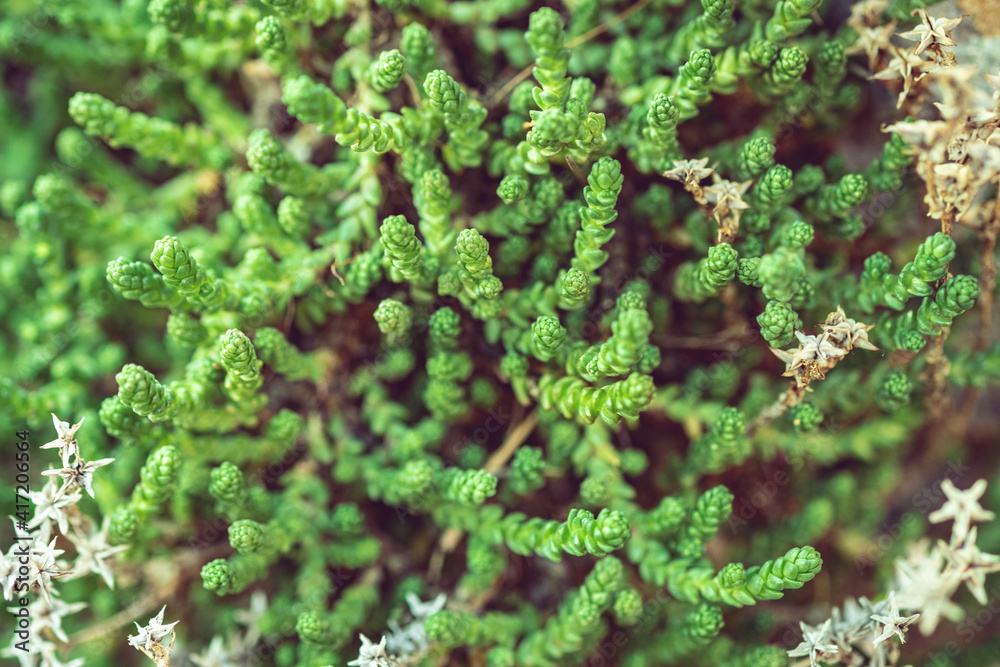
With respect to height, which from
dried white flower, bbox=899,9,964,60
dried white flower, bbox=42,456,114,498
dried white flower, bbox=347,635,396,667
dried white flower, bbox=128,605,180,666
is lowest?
dried white flower, bbox=347,635,396,667

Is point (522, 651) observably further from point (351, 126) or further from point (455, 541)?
point (351, 126)

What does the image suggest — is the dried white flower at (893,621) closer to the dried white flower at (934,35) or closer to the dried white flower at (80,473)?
the dried white flower at (934,35)

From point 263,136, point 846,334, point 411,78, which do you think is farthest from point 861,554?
point 263,136

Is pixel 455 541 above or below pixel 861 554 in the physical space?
above

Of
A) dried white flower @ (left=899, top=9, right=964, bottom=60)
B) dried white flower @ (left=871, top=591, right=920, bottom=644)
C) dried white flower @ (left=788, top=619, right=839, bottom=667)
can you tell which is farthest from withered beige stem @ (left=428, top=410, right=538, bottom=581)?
dried white flower @ (left=899, top=9, right=964, bottom=60)

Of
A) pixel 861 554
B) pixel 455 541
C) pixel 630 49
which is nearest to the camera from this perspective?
pixel 630 49

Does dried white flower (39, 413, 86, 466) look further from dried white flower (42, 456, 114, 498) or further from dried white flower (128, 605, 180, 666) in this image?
dried white flower (128, 605, 180, 666)

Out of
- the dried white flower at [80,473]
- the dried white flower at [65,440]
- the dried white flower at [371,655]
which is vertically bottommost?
the dried white flower at [371,655]

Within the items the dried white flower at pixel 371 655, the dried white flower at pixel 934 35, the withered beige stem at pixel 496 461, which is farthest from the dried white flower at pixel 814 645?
the dried white flower at pixel 934 35

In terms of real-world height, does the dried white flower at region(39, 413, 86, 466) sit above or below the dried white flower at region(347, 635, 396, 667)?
above
